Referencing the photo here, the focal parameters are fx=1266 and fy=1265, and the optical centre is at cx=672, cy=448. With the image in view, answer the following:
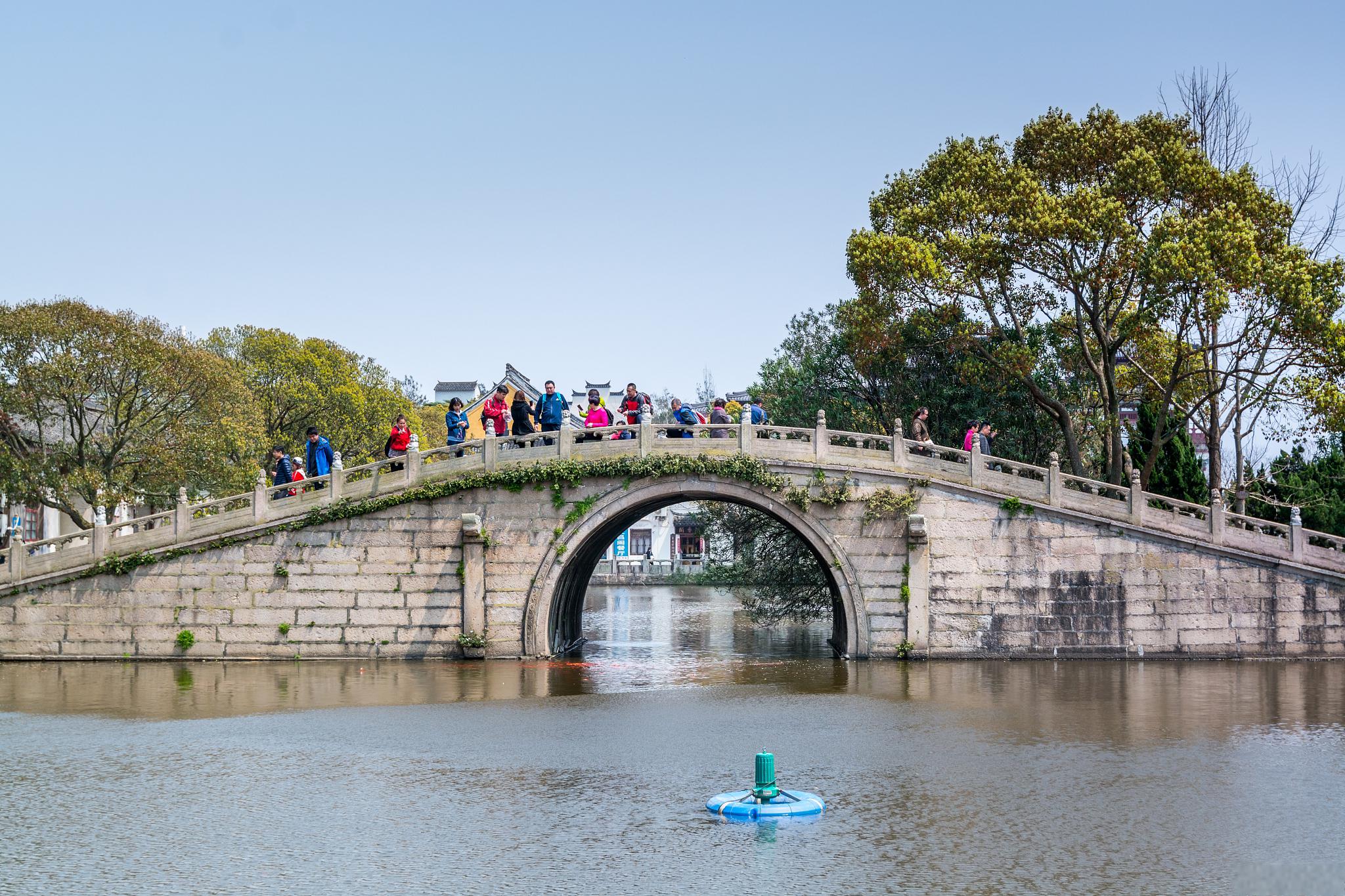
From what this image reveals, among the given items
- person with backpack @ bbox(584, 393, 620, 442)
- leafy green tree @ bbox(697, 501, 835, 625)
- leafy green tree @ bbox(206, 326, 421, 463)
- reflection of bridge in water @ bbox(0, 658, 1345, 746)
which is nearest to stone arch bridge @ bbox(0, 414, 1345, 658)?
person with backpack @ bbox(584, 393, 620, 442)

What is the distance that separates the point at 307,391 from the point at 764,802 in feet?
116

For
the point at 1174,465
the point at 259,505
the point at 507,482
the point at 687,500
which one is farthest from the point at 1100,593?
the point at 259,505

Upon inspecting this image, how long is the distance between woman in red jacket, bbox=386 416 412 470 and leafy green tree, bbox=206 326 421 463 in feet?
57.2

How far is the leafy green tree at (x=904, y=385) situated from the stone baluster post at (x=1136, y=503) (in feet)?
20.2

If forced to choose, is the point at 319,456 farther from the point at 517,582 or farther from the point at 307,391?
the point at 307,391

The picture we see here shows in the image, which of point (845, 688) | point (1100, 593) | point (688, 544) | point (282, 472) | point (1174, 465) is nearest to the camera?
point (845, 688)

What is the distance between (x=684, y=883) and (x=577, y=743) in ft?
21.5

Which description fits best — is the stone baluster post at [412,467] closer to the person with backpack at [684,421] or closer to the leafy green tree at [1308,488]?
the person with backpack at [684,421]

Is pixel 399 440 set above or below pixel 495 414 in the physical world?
below

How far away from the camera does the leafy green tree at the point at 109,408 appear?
1216 inches

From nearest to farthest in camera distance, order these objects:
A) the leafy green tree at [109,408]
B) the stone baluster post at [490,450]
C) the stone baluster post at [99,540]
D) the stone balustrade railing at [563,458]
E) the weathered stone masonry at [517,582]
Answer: the weathered stone masonry at [517,582] → the stone balustrade railing at [563,458] → the stone baluster post at [99,540] → the stone baluster post at [490,450] → the leafy green tree at [109,408]

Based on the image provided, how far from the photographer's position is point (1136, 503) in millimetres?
25141

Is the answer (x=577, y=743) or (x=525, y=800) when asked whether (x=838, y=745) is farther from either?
(x=525, y=800)

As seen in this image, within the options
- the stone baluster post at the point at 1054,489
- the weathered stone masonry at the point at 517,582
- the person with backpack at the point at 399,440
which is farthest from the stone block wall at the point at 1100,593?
the person with backpack at the point at 399,440
